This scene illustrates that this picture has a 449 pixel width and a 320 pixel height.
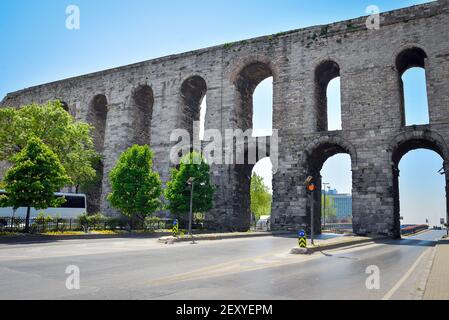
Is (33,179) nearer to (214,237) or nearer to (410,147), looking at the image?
(214,237)

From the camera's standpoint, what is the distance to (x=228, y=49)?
35.4 metres

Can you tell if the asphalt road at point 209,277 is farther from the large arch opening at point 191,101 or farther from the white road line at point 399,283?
the large arch opening at point 191,101

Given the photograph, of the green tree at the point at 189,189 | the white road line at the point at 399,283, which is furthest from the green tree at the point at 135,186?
the white road line at the point at 399,283

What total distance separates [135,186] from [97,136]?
1669 centimetres

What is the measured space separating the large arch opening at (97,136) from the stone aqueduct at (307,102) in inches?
128

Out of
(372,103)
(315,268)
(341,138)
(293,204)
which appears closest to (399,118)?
(372,103)

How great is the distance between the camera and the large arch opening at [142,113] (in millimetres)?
39875

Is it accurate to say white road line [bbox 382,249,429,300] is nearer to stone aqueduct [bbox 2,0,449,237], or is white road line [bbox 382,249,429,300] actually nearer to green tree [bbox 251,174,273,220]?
stone aqueduct [bbox 2,0,449,237]

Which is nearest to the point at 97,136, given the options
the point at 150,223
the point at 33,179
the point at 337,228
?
the point at 150,223

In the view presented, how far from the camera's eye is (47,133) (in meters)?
33.7
